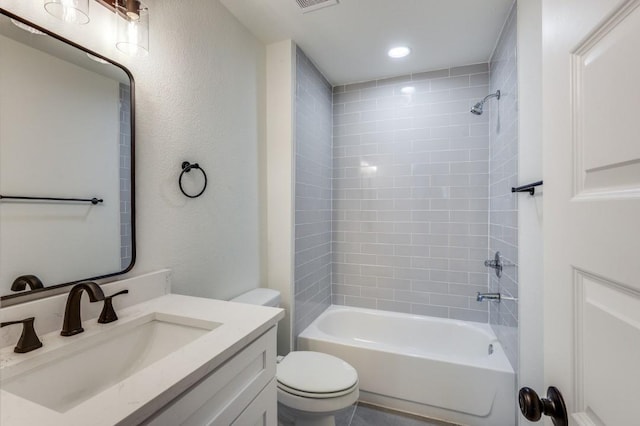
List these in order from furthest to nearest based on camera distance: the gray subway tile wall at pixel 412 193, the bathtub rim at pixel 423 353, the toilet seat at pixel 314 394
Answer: the gray subway tile wall at pixel 412 193
the bathtub rim at pixel 423 353
the toilet seat at pixel 314 394

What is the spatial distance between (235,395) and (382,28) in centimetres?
219

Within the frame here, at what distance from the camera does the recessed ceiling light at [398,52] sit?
2191 millimetres

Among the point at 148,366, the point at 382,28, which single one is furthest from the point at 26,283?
the point at 382,28

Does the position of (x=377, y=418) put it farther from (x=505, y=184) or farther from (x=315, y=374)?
(x=505, y=184)

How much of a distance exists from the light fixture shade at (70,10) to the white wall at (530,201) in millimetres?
1840

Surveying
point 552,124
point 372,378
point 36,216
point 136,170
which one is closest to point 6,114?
point 36,216

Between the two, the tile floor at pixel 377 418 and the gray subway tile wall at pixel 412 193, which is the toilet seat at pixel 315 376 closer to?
the tile floor at pixel 377 418

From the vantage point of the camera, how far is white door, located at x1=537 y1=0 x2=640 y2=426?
0.40 meters

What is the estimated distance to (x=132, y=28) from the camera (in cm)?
115

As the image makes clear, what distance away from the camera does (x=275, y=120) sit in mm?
2127

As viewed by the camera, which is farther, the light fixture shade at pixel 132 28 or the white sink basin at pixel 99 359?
the light fixture shade at pixel 132 28

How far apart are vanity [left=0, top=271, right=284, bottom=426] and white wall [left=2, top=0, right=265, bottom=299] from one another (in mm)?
247

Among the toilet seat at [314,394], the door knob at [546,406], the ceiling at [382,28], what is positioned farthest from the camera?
the ceiling at [382,28]

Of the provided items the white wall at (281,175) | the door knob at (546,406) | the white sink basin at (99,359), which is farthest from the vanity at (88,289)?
the white wall at (281,175)
